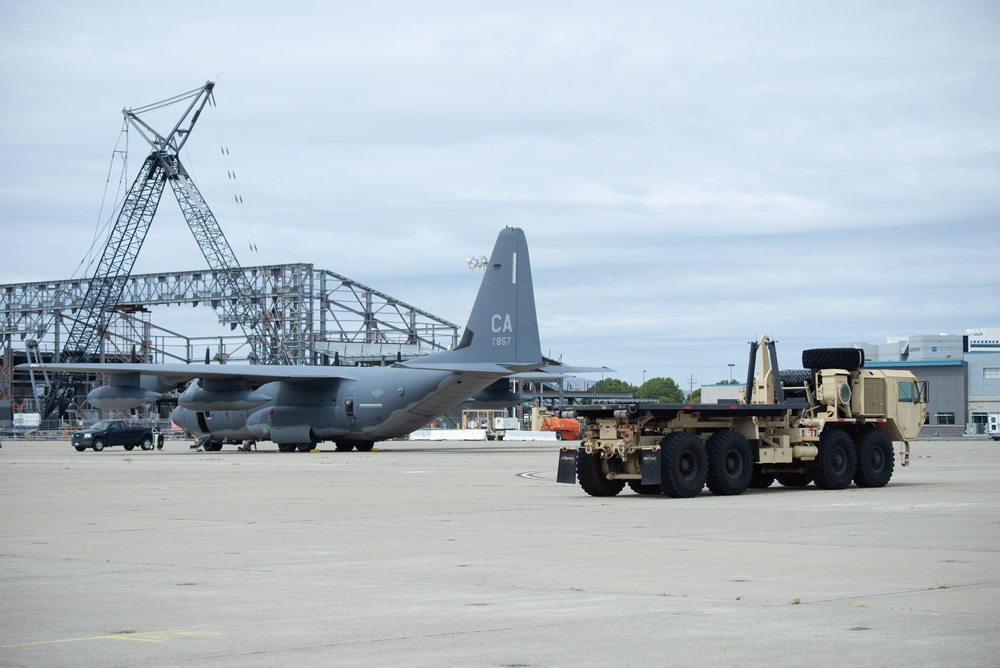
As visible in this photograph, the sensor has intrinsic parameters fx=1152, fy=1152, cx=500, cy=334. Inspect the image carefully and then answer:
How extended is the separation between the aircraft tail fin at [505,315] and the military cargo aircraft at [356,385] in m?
0.04

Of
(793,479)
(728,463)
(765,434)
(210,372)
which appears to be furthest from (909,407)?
(210,372)

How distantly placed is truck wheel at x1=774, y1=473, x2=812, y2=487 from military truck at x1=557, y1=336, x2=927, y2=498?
2cm

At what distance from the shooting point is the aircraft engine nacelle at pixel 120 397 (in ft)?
167

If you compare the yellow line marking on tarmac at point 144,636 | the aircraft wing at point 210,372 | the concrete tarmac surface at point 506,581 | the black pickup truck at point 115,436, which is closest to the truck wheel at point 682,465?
the concrete tarmac surface at point 506,581

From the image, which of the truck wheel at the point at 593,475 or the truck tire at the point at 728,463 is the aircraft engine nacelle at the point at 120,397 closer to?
the truck wheel at the point at 593,475

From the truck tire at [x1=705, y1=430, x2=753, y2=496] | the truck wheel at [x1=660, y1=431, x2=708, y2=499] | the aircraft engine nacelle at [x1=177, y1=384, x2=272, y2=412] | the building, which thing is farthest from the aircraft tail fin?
the building

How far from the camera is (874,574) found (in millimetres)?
10906

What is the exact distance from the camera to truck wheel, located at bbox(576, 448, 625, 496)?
70.6 ft

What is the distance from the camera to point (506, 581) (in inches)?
428

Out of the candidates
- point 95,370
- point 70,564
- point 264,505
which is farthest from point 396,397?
point 70,564

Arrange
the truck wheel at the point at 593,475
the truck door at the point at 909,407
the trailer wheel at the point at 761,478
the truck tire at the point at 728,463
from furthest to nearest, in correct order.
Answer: the truck door at the point at 909,407 < the trailer wheel at the point at 761,478 < the truck wheel at the point at 593,475 < the truck tire at the point at 728,463

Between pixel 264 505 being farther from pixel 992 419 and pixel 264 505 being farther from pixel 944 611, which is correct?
pixel 992 419

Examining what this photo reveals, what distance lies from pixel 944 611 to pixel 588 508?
10.3 metres

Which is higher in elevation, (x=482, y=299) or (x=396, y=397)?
(x=482, y=299)
